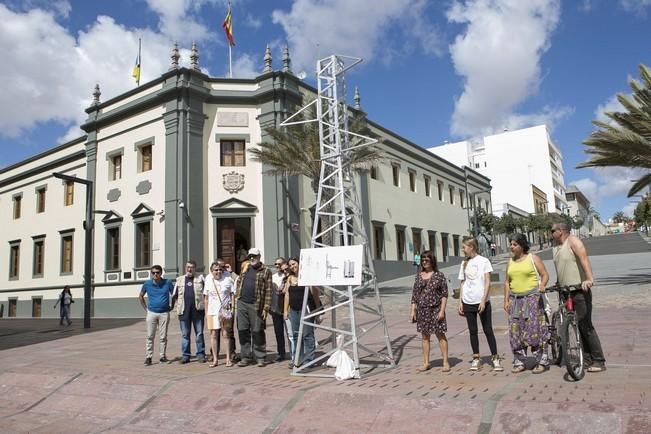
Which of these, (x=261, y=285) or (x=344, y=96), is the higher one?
(x=344, y=96)

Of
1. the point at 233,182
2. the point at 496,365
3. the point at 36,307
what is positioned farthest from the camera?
the point at 36,307

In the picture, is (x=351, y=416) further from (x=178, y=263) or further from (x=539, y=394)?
(x=178, y=263)

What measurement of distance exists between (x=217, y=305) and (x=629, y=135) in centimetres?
1216

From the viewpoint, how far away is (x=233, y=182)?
69.2 ft

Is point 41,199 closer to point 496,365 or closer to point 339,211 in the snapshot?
point 339,211

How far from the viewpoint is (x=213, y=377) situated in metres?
6.89

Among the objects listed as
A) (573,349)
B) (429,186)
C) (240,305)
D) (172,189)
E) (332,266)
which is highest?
(429,186)

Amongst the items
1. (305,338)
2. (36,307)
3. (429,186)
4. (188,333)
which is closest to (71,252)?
(36,307)

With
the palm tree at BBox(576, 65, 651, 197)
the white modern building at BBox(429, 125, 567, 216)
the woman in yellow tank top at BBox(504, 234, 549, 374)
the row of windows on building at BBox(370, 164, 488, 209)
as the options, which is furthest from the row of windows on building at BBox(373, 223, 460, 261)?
the white modern building at BBox(429, 125, 567, 216)

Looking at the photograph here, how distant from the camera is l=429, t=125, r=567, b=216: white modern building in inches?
3009

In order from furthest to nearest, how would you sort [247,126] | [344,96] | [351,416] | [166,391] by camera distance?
[247,126] → [344,96] → [166,391] → [351,416]

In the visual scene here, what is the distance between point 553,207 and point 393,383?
88.1 metres

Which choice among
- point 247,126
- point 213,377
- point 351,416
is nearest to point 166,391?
point 213,377

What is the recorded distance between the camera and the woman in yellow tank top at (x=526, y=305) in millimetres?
5957
